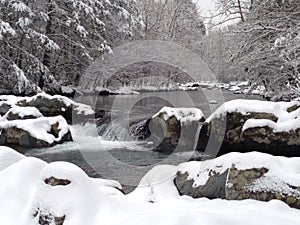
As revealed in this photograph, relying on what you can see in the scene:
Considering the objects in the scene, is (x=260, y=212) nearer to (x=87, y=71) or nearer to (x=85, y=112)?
(x=85, y=112)

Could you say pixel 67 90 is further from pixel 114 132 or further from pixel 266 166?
pixel 266 166

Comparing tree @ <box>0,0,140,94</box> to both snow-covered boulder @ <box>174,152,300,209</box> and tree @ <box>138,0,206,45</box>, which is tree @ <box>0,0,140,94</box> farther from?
snow-covered boulder @ <box>174,152,300,209</box>

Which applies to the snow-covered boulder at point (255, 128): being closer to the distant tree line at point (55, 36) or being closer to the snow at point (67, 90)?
the distant tree line at point (55, 36)

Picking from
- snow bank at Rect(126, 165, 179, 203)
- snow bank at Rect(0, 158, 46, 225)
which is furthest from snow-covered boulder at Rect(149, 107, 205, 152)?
snow bank at Rect(0, 158, 46, 225)

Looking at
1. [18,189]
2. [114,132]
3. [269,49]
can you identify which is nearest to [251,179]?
[18,189]

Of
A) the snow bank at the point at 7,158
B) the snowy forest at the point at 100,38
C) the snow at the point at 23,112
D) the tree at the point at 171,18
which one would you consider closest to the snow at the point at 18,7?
the snowy forest at the point at 100,38

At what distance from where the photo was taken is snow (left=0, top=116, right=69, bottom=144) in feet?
24.2

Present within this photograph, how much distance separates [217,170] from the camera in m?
3.56

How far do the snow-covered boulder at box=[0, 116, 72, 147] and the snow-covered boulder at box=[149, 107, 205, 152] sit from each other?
219 centimetres

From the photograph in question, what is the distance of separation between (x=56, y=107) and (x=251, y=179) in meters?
7.43

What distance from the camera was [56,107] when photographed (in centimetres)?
962

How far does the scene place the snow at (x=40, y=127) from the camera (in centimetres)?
737

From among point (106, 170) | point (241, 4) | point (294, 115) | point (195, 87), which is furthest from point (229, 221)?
point (195, 87)

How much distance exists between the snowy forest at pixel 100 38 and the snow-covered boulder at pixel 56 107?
10.8 feet
